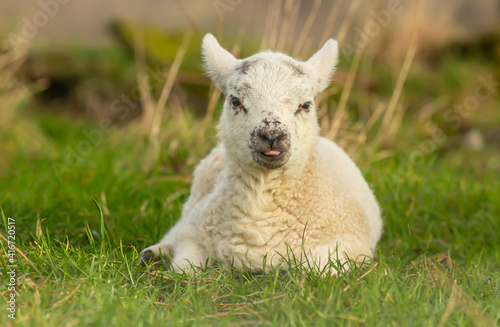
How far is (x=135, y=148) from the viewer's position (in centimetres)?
759

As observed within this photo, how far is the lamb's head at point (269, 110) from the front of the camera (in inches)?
151

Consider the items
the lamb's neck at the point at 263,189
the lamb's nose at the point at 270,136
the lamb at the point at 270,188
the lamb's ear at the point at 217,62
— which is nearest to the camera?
the lamb's nose at the point at 270,136

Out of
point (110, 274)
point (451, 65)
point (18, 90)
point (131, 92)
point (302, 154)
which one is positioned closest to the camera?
point (110, 274)

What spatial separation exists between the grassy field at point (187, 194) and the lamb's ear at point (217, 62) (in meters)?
1.32

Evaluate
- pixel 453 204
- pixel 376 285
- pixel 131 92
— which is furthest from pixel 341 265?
pixel 131 92

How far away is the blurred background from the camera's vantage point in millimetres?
6953

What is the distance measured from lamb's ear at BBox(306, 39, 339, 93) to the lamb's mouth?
32.0 inches

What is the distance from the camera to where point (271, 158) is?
3.84 m

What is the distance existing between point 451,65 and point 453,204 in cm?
658

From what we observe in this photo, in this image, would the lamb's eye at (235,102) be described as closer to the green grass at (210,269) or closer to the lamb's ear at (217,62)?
the lamb's ear at (217,62)

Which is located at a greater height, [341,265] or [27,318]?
[341,265]

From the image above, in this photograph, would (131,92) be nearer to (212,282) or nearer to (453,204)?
(453,204)

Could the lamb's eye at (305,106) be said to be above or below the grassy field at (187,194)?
above

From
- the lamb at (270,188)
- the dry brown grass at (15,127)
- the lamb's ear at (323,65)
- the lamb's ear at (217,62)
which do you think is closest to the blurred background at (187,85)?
the dry brown grass at (15,127)
